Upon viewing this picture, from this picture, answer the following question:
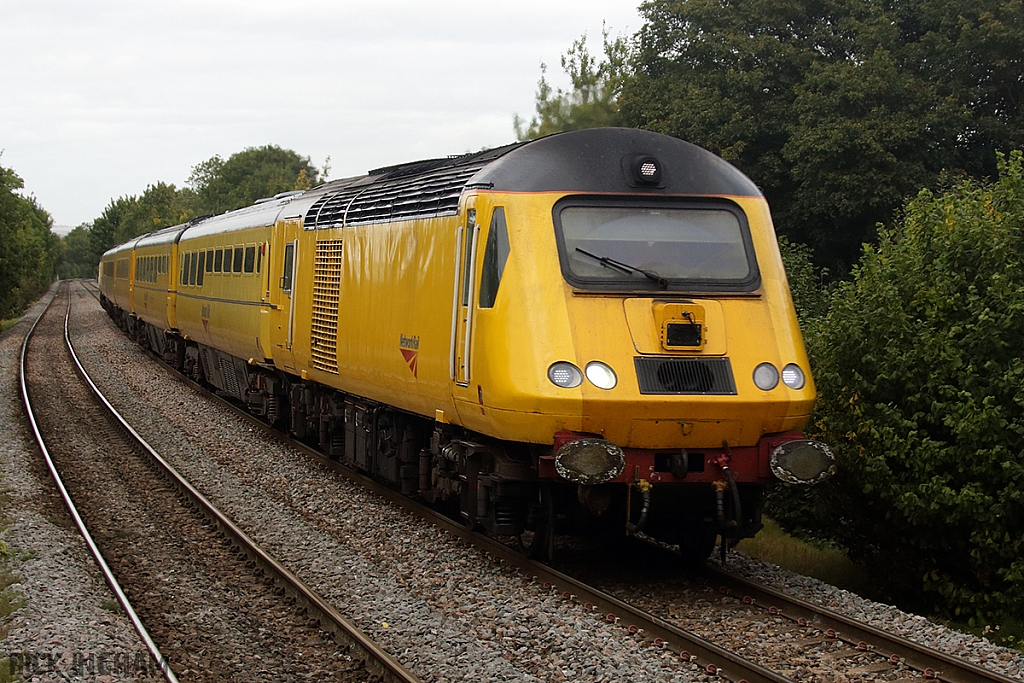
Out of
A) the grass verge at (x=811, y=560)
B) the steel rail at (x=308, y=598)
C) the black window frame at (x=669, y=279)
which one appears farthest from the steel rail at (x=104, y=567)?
the grass verge at (x=811, y=560)

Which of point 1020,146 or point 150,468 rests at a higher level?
point 1020,146

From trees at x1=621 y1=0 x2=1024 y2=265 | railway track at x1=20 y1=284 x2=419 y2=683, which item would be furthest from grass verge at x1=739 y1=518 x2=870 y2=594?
trees at x1=621 y1=0 x2=1024 y2=265

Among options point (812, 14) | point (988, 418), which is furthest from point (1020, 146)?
point (988, 418)

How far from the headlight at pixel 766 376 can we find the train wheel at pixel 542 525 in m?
1.71

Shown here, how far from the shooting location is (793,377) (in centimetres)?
797

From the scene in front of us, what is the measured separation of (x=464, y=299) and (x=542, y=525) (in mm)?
1803

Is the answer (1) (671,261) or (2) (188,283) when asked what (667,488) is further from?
(2) (188,283)

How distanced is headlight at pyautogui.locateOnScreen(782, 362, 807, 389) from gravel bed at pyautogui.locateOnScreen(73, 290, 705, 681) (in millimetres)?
2137

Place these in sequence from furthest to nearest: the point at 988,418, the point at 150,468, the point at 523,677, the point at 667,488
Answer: the point at 150,468
the point at 988,418
the point at 667,488
the point at 523,677

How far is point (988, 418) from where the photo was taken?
9180 mm

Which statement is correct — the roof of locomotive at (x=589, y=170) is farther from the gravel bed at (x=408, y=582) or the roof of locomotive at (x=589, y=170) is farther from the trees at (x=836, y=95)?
the trees at (x=836, y=95)

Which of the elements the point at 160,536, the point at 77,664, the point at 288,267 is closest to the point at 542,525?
the point at 77,664

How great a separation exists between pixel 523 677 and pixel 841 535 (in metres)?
5.87

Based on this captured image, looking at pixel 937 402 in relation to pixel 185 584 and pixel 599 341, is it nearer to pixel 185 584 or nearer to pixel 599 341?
pixel 599 341
